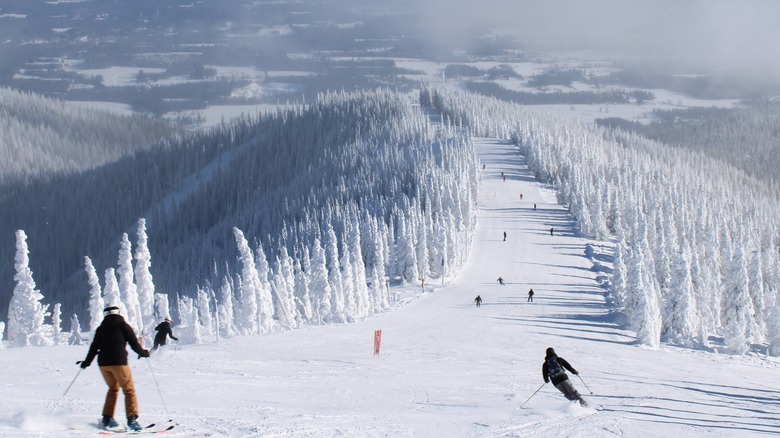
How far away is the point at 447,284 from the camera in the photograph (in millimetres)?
81438

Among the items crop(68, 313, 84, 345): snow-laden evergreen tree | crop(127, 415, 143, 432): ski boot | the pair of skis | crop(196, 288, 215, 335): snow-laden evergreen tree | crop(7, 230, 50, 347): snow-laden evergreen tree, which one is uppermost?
crop(127, 415, 143, 432): ski boot

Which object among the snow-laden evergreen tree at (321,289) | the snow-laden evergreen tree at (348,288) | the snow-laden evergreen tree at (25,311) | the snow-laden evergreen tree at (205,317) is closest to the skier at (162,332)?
the snow-laden evergreen tree at (25,311)

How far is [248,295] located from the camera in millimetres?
62688

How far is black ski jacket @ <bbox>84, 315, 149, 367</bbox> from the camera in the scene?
1915cm

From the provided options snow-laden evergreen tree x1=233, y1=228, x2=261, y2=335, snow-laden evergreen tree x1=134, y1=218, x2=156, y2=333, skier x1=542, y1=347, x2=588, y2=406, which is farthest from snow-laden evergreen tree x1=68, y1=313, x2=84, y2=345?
skier x1=542, y1=347, x2=588, y2=406

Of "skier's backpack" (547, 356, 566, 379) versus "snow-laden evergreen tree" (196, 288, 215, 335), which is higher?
"skier's backpack" (547, 356, 566, 379)

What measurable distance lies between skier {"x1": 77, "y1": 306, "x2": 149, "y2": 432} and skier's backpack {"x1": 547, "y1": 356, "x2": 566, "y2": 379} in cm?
1088

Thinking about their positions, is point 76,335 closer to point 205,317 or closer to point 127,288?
point 205,317

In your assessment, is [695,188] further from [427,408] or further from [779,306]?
[427,408]

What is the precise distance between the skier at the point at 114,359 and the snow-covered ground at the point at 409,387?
733 millimetres

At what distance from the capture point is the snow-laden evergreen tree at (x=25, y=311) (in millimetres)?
55688

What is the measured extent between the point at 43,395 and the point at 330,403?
21.7 feet

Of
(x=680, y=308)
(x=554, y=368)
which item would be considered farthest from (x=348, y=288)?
(x=554, y=368)

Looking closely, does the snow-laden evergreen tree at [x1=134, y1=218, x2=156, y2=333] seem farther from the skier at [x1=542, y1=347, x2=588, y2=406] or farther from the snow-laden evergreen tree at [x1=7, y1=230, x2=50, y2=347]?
the skier at [x1=542, y1=347, x2=588, y2=406]
